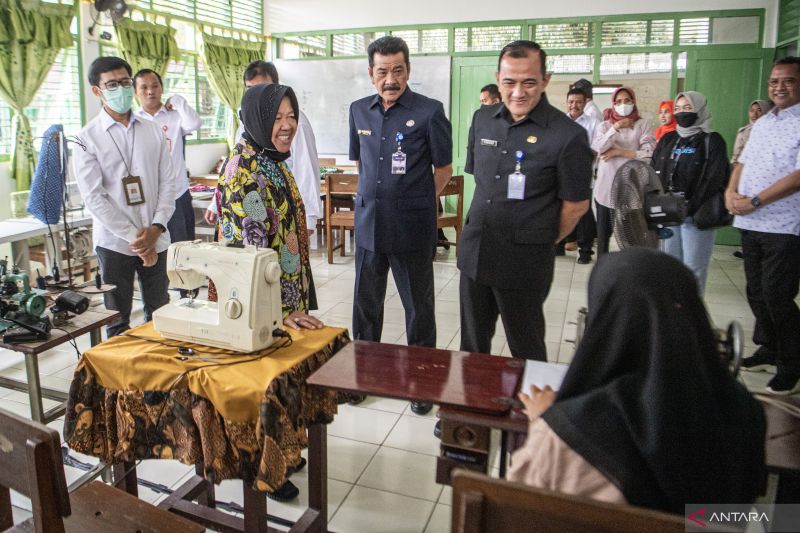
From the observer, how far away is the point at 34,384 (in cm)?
205

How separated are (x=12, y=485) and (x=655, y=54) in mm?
7254

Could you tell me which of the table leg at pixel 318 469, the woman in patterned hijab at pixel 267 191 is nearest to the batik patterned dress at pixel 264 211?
the woman in patterned hijab at pixel 267 191

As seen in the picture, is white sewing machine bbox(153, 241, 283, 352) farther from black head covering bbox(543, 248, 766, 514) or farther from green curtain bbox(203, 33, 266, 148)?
green curtain bbox(203, 33, 266, 148)

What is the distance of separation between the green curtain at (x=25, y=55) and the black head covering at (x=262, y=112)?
13.9ft

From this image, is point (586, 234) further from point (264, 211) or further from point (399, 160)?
point (264, 211)

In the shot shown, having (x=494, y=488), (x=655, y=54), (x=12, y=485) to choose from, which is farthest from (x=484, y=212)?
(x=655, y=54)

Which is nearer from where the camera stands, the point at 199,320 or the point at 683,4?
the point at 199,320

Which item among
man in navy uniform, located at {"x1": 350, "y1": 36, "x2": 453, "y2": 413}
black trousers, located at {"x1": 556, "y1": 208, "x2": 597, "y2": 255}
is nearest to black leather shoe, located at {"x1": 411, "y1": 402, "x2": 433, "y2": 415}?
man in navy uniform, located at {"x1": 350, "y1": 36, "x2": 453, "y2": 413}

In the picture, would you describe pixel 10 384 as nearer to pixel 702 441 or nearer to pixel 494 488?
pixel 494 488

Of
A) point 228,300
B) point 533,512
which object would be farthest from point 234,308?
point 533,512

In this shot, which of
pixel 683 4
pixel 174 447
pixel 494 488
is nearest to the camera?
pixel 494 488

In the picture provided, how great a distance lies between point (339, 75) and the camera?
8008 mm

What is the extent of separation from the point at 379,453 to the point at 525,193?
3.97 ft

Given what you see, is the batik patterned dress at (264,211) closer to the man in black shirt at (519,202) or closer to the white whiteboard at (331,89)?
the man in black shirt at (519,202)
